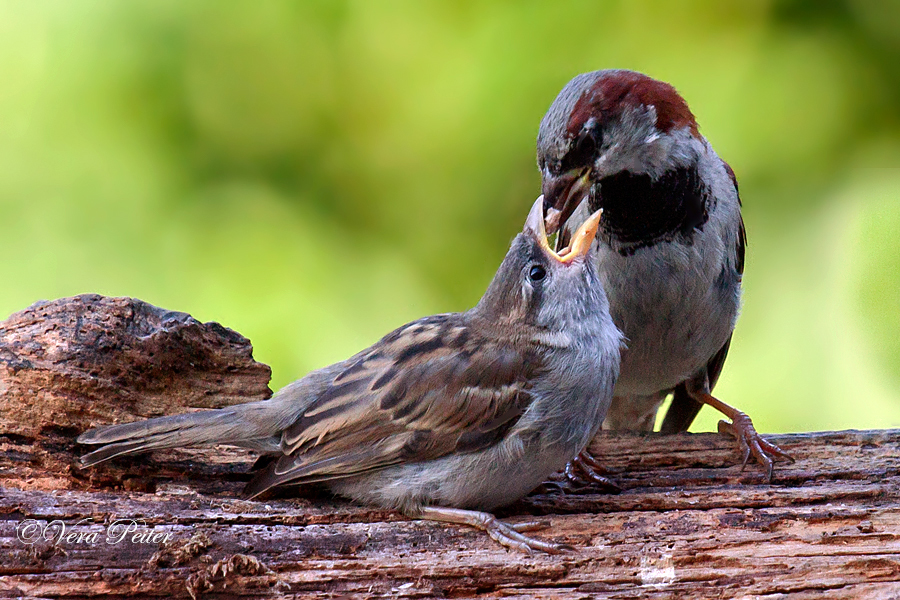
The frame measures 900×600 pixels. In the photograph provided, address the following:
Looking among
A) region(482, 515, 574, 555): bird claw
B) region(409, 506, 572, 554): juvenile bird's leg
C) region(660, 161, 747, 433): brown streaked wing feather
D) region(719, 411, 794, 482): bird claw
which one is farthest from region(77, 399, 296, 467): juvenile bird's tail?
region(660, 161, 747, 433): brown streaked wing feather

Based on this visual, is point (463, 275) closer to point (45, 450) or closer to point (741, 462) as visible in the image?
point (741, 462)

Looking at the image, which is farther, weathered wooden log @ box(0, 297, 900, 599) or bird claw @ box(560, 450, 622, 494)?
bird claw @ box(560, 450, 622, 494)

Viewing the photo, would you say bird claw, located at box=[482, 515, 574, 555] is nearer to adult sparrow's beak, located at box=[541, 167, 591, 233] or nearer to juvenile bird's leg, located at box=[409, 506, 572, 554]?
juvenile bird's leg, located at box=[409, 506, 572, 554]

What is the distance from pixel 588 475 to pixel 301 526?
1009mm

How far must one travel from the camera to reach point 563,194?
10.8 ft

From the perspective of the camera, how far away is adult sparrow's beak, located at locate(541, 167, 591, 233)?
10.7ft

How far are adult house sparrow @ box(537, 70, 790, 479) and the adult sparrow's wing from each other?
52 cm

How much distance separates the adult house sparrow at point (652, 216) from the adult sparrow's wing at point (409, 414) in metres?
0.52

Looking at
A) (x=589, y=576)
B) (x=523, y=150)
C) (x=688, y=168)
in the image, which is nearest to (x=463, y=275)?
(x=523, y=150)

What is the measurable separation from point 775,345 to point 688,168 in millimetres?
1089

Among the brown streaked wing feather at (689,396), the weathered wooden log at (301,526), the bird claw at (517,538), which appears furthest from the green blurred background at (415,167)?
the bird claw at (517,538)

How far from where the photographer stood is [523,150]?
4285mm

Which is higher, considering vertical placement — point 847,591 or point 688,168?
point 688,168

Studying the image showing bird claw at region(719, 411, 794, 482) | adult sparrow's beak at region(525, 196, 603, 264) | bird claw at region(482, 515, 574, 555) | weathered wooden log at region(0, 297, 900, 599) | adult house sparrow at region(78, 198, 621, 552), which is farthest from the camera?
bird claw at region(719, 411, 794, 482)
